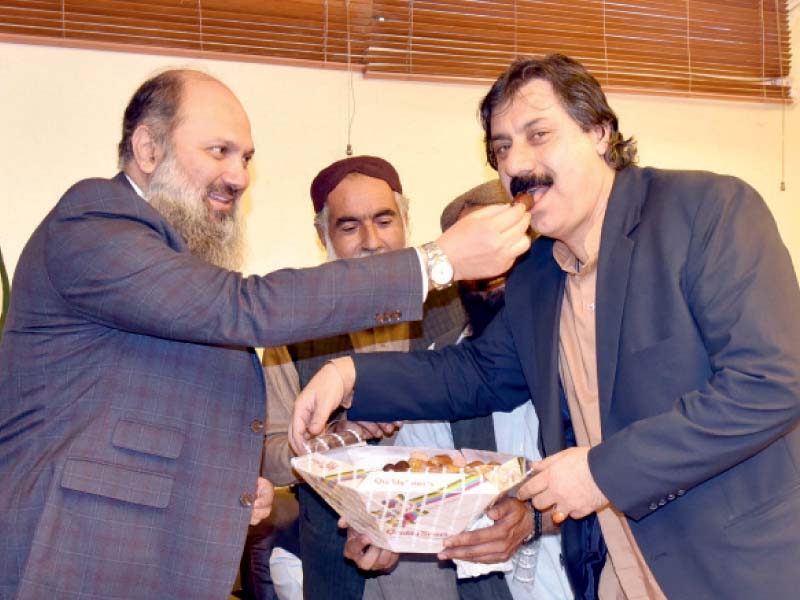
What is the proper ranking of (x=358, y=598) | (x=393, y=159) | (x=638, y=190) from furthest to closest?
1. (x=393, y=159)
2. (x=358, y=598)
3. (x=638, y=190)

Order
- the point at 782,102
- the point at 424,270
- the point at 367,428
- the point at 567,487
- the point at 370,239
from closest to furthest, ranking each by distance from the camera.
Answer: the point at 567,487
the point at 424,270
the point at 367,428
the point at 370,239
the point at 782,102

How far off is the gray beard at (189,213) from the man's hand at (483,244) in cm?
61

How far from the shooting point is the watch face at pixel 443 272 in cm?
189

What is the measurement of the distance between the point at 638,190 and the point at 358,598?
4.21ft

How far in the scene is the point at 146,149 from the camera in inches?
85.9

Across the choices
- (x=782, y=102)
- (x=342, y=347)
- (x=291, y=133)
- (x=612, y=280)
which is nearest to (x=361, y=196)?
(x=342, y=347)

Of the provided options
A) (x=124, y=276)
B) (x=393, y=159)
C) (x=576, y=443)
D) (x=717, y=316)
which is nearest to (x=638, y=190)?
(x=717, y=316)

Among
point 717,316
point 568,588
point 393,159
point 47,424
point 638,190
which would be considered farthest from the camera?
point 393,159

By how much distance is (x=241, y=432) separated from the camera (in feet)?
6.40

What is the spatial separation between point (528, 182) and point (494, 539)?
816 mm

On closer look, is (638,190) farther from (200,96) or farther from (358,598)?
(358,598)

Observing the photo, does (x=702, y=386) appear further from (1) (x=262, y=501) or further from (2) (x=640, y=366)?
(1) (x=262, y=501)

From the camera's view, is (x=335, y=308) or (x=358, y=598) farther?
(x=358, y=598)

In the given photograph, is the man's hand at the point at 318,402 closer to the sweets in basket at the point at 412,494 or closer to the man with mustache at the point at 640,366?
the man with mustache at the point at 640,366
